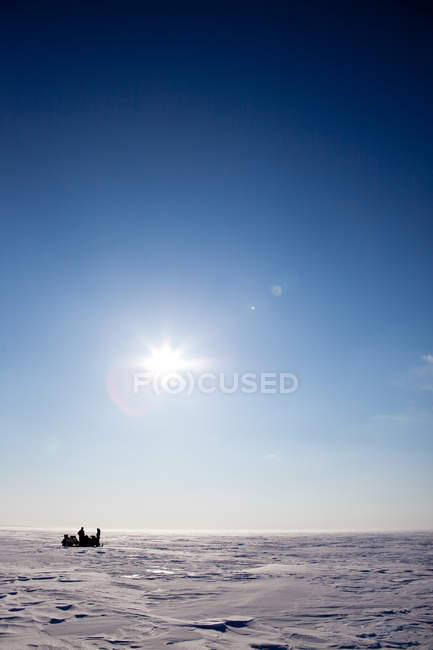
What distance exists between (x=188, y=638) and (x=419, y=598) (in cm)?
710

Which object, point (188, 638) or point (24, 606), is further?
point (24, 606)

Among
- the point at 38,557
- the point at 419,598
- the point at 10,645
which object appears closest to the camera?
the point at 10,645

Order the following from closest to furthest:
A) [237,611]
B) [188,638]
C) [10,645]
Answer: [10,645] → [188,638] → [237,611]

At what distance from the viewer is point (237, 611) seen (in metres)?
8.88

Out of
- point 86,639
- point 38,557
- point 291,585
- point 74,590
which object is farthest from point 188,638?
point 38,557

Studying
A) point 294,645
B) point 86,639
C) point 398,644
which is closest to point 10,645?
point 86,639

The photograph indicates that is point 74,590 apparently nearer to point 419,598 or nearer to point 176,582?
point 176,582

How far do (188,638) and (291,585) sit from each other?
263 inches

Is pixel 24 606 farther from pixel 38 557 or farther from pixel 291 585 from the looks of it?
pixel 38 557

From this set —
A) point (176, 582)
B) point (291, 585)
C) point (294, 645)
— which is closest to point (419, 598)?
point (291, 585)

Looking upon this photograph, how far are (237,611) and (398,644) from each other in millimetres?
3509

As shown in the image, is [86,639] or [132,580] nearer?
[86,639]

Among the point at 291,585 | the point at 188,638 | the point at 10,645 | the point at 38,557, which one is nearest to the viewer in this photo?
the point at 10,645

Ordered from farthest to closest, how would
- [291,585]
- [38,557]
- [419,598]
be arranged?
[38,557] < [291,585] < [419,598]
